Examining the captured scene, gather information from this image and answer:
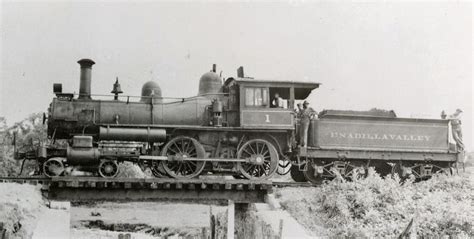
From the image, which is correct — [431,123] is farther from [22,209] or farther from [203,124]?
[22,209]

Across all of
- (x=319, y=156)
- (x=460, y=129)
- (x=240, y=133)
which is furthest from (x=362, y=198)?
(x=460, y=129)

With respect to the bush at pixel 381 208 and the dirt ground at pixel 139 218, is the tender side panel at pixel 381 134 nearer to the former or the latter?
the bush at pixel 381 208

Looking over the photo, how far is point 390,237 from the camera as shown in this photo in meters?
9.20

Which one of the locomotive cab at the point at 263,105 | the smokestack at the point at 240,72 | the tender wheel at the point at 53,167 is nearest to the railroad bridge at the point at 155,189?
the tender wheel at the point at 53,167

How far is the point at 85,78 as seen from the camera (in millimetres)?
12070

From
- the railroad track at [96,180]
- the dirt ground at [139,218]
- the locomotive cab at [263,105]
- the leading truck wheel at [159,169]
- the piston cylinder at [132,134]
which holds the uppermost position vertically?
the locomotive cab at [263,105]

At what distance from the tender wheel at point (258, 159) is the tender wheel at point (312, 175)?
1153 millimetres

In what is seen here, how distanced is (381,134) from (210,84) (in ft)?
17.0

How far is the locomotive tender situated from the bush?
93 centimetres

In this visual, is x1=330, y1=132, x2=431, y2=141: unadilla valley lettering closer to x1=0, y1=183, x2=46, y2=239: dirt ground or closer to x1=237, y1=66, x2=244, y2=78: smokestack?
x1=237, y1=66, x2=244, y2=78: smokestack

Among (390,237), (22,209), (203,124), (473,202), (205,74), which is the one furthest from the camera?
(205,74)

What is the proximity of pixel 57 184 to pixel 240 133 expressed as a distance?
4.78m

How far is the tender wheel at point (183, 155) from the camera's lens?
1170 centimetres

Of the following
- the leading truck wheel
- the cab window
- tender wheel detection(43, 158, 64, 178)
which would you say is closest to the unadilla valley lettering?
the cab window
